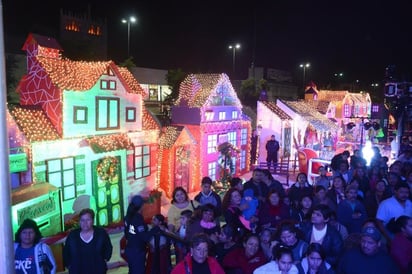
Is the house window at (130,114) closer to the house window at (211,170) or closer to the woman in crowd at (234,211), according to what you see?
the house window at (211,170)

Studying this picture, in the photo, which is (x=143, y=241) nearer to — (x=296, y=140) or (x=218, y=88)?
(x=218, y=88)

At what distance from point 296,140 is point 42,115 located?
1308 centimetres

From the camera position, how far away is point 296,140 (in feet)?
64.6

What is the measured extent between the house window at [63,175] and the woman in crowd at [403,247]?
7016mm

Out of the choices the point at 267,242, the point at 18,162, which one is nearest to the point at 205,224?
the point at 267,242

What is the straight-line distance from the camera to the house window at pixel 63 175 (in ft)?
30.2

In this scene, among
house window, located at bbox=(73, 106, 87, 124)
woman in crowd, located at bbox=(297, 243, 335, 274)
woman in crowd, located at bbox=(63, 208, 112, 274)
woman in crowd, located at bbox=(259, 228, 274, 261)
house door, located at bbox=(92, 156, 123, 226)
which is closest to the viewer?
woman in crowd, located at bbox=(297, 243, 335, 274)

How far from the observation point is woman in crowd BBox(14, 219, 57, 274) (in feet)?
15.9

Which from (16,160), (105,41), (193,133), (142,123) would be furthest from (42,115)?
(105,41)

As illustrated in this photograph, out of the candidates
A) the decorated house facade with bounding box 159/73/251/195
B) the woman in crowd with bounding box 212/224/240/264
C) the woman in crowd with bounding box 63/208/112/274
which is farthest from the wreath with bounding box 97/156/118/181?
the woman in crowd with bounding box 212/224/240/264

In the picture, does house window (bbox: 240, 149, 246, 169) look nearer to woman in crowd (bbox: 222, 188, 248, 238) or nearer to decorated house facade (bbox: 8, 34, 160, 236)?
decorated house facade (bbox: 8, 34, 160, 236)

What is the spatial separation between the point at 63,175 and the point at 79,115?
149 centimetres

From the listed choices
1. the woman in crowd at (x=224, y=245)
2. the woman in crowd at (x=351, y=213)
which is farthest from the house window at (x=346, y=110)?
the woman in crowd at (x=224, y=245)

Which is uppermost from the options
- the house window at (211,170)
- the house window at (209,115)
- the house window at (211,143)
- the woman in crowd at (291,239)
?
the house window at (209,115)
